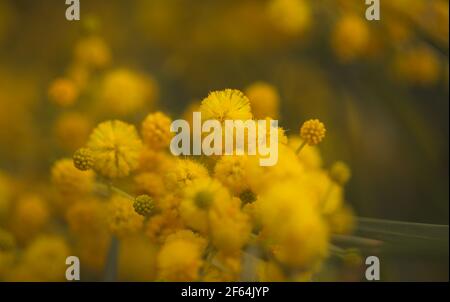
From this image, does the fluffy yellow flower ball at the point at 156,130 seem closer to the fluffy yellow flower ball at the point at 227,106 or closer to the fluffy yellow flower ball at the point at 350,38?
the fluffy yellow flower ball at the point at 227,106

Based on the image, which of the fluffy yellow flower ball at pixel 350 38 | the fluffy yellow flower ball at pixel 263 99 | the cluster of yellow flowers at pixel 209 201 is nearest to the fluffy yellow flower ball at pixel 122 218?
the cluster of yellow flowers at pixel 209 201

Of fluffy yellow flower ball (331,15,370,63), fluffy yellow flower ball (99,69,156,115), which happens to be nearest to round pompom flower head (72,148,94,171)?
fluffy yellow flower ball (99,69,156,115)

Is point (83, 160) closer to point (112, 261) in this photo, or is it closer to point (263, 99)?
point (112, 261)

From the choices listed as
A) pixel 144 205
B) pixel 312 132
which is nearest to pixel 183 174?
pixel 144 205

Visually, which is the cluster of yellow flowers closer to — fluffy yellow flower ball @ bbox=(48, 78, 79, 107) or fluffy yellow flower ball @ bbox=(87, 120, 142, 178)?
fluffy yellow flower ball @ bbox=(87, 120, 142, 178)
